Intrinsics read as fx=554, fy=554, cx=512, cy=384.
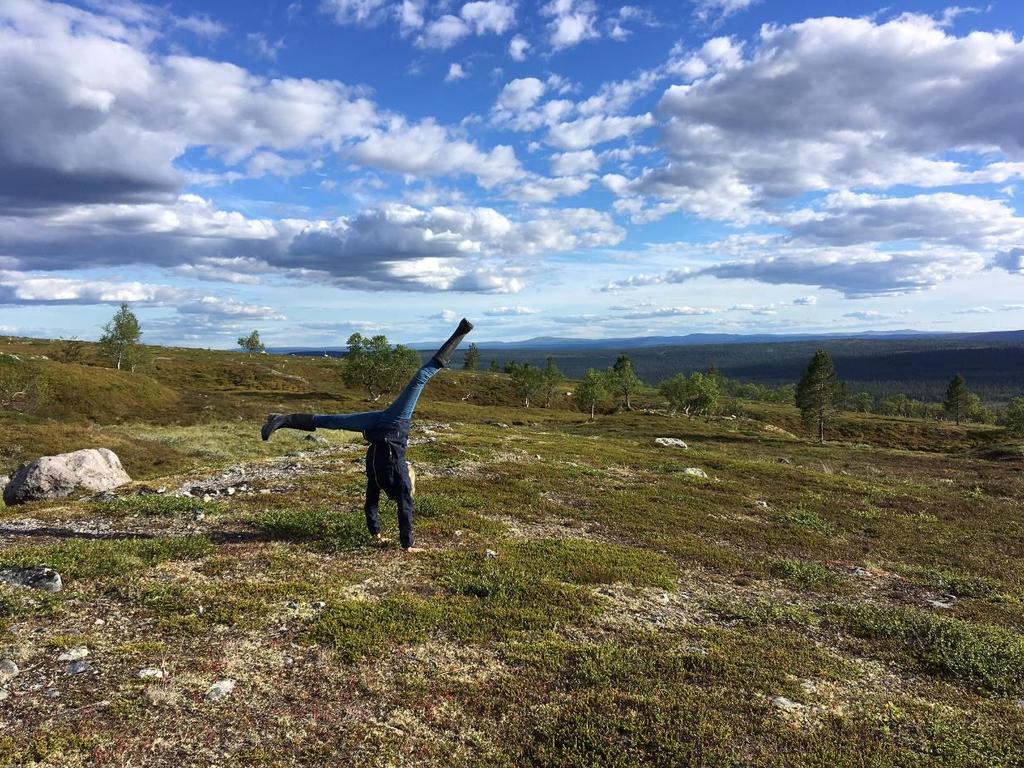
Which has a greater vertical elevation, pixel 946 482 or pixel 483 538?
pixel 483 538

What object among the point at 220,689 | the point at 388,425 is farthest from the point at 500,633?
the point at 388,425

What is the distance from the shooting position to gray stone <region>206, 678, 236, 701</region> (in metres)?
7.34

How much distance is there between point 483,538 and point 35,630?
9.83 metres

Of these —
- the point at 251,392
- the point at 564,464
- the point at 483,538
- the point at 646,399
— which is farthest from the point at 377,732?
the point at 646,399

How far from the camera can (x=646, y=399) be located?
191250 mm

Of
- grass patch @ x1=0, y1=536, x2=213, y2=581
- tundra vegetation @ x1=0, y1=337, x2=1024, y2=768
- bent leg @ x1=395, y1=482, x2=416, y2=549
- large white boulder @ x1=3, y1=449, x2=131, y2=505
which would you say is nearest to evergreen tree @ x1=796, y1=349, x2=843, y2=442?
tundra vegetation @ x1=0, y1=337, x2=1024, y2=768

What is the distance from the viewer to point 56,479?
1994 cm

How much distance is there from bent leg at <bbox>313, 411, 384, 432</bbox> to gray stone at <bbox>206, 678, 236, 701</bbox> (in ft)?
18.6

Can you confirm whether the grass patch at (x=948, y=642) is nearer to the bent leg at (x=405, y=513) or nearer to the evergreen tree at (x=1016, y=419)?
the bent leg at (x=405, y=513)

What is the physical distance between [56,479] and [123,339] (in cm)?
10560

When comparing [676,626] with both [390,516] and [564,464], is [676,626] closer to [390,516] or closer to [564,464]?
[390,516]

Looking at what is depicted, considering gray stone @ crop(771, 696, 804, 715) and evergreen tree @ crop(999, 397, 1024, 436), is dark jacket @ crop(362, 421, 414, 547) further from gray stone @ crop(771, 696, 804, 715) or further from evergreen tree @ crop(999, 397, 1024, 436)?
evergreen tree @ crop(999, 397, 1024, 436)

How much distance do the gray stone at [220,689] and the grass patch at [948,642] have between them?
37.5 ft

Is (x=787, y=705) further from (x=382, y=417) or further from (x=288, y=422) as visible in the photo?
(x=288, y=422)
